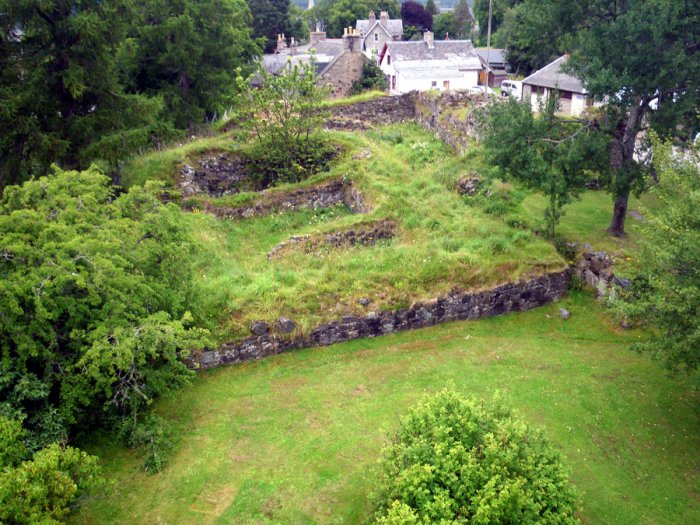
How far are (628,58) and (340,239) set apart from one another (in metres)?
10.3

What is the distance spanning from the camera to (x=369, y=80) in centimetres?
4219

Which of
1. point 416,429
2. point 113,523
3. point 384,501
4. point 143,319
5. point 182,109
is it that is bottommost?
point 113,523

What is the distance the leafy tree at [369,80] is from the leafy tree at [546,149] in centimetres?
2589

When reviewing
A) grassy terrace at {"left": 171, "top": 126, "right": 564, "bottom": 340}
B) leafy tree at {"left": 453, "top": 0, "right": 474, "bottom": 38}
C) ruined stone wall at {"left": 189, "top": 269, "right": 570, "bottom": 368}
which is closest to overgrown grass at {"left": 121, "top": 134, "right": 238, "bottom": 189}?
grassy terrace at {"left": 171, "top": 126, "right": 564, "bottom": 340}

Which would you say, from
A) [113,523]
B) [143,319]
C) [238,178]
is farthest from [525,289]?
[238,178]

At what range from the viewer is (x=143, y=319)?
1070 cm

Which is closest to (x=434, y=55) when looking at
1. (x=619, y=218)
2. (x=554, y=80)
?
(x=554, y=80)

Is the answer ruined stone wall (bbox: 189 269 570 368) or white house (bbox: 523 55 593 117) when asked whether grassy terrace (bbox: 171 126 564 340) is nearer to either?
ruined stone wall (bbox: 189 269 570 368)

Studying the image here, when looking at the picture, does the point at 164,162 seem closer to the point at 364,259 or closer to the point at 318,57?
the point at 364,259

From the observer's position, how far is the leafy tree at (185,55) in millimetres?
27484

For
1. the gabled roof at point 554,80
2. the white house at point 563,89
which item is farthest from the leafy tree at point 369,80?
the gabled roof at point 554,80

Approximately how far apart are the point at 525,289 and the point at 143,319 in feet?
34.6

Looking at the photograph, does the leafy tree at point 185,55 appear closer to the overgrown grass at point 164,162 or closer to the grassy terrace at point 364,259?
the overgrown grass at point 164,162

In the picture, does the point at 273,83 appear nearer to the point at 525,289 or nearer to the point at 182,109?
the point at 182,109
